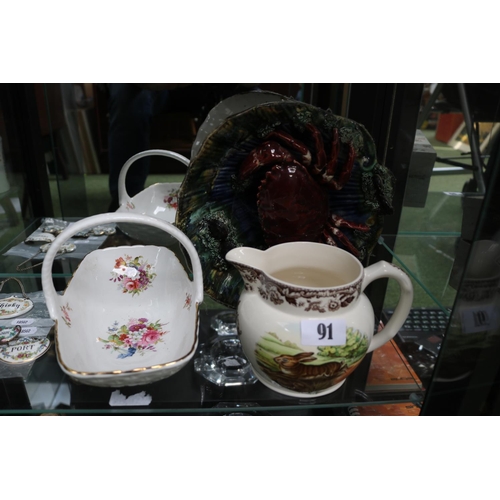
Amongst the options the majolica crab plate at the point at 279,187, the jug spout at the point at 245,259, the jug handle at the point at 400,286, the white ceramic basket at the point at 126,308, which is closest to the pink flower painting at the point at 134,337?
the white ceramic basket at the point at 126,308

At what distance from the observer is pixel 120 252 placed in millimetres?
747

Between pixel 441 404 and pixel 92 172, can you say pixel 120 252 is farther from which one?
pixel 441 404

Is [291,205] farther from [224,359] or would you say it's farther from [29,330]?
[29,330]

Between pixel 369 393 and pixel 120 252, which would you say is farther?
pixel 120 252

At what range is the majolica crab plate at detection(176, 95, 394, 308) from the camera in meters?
0.58

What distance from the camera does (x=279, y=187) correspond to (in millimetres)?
595

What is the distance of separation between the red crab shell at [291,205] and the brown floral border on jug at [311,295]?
0.13 metres

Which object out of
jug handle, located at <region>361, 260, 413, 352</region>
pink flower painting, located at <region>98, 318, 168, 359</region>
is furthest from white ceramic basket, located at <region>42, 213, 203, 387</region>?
jug handle, located at <region>361, 260, 413, 352</region>

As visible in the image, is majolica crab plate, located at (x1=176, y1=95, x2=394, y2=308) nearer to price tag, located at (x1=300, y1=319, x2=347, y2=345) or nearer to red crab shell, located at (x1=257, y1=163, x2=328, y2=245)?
red crab shell, located at (x1=257, y1=163, x2=328, y2=245)

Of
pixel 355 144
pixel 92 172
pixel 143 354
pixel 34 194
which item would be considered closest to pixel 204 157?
pixel 355 144

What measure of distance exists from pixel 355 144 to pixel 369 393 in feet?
1.17

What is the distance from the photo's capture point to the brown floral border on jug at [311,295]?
491mm

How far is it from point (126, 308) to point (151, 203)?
0.28 m

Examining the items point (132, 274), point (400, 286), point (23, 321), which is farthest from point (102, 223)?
point (400, 286)
